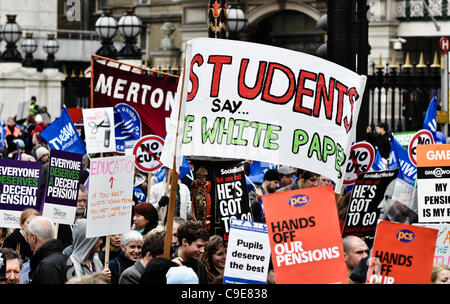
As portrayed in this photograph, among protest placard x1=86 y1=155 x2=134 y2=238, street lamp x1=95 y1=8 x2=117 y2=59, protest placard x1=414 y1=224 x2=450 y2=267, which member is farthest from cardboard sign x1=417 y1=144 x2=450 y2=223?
street lamp x1=95 y1=8 x2=117 y2=59

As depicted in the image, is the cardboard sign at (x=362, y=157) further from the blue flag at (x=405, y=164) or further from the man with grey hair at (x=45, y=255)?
the man with grey hair at (x=45, y=255)

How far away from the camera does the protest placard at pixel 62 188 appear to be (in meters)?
10.6

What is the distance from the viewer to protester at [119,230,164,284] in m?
8.45

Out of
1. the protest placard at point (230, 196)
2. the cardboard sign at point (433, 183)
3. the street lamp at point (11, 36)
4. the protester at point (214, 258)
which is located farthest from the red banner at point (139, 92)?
the street lamp at point (11, 36)

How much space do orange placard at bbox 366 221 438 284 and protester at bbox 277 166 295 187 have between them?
25.1ft

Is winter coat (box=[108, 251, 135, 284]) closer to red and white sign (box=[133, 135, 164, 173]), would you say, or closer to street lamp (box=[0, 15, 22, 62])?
red and white sign (box=[133, 135, 164, 173])

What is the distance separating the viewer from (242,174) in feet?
34.2

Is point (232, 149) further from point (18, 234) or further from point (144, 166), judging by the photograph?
point (144, 166)

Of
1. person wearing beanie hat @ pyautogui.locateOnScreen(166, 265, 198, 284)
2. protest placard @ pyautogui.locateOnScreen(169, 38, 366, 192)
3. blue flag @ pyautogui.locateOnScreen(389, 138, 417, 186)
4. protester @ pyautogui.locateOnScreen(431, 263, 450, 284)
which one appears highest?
protest placard @ pyautogui.locateOnScreen(169, 38, 366, 192)

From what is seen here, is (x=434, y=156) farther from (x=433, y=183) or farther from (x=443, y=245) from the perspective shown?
(x=443, y=245)

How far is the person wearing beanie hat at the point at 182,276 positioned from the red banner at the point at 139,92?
7.06m

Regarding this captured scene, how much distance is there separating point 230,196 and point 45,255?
Result: 2.12 m

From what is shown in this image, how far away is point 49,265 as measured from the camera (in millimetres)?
8438

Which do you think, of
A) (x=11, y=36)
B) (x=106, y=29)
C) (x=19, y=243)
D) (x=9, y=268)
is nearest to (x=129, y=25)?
(x=106, y=29)
